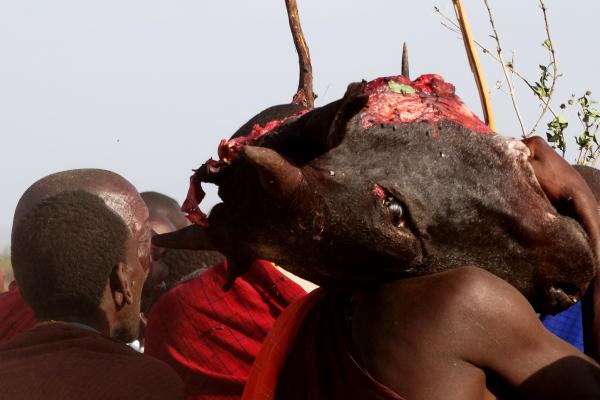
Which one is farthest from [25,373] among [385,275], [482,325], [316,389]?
[482,325]

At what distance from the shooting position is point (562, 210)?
2.32 m

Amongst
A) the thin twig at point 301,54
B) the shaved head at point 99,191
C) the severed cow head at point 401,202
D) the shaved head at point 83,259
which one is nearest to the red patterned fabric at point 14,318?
the shaved head at point 99,191

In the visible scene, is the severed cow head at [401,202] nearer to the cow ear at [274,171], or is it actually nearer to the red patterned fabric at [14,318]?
the cow ear at [274,171]

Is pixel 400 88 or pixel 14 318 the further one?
pixel 14 318

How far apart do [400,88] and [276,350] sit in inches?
29.9

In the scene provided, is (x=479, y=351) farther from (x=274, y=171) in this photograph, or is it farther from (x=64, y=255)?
(x=64, y=255)

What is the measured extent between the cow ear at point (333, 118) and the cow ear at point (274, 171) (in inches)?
3.8

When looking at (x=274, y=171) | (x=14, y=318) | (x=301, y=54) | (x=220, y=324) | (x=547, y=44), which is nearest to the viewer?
(x=274, y=171)

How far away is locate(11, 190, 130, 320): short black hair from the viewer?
3.67 meters

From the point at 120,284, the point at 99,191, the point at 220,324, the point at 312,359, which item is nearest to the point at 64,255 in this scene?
the point at 120,284

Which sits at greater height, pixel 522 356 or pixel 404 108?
pixel 404 108

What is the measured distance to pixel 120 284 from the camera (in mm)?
3768

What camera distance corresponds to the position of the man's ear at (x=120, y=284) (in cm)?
377

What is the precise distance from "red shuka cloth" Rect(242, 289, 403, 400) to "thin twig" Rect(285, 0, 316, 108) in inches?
82.6
